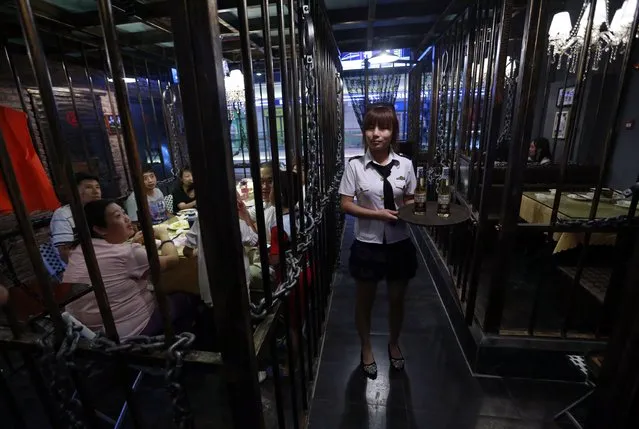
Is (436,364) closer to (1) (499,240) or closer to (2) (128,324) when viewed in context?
(1) (499,240)

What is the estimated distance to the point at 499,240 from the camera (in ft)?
6.28

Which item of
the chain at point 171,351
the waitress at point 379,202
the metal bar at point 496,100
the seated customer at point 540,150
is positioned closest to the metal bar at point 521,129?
the metal bar at point 496,100

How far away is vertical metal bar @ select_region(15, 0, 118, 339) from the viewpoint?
1.90 feet

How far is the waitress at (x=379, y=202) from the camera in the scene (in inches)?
74.1

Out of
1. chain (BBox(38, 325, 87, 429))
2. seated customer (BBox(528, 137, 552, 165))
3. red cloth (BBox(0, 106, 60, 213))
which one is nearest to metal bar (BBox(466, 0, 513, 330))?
chain (BBox(38, 325, 87, 429))

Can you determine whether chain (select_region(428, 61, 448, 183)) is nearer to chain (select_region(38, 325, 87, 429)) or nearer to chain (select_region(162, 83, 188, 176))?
chain (select_region(38, 325, 87, 429))

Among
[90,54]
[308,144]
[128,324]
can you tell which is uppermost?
[90,54]

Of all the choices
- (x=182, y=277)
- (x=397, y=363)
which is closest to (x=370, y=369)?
(x=397, y=363)

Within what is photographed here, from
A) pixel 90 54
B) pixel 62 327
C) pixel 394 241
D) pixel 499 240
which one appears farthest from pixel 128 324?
pixel 90 54

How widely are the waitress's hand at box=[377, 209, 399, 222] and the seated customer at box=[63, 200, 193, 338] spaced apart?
124 centimetres

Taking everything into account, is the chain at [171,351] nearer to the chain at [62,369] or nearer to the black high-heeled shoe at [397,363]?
the chain at [62,369]

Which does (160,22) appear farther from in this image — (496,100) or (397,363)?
(397,363)

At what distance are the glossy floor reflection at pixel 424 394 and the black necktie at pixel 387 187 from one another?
3.99ft

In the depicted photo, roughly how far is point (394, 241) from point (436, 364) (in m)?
1.05
